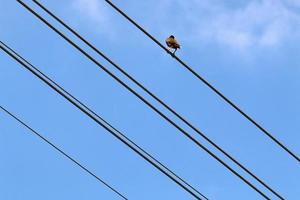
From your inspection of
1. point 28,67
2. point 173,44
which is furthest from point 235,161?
point 173,44

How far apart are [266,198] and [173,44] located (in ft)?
24.5

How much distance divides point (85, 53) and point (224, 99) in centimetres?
201

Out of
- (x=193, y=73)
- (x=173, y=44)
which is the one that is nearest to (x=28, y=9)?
(x=193, y=73)

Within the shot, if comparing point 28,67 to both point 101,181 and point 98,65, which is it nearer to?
point 98,65

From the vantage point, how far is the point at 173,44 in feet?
61.0

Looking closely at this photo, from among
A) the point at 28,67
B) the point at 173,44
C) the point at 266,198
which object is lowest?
the point at 28,67

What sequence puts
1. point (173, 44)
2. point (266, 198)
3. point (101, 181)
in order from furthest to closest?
point (173, 44) → point (101, 181) → point (266, 198)

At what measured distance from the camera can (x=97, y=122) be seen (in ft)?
36.1

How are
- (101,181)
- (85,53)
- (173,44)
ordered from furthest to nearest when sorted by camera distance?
1. (173,44)
2. (101,181)
3. (85,53)

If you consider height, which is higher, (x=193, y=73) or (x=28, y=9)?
(x=193, y=73)

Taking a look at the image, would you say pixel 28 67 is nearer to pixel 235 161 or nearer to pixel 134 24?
pixel 134 24

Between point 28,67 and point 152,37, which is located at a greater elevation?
point 152,37

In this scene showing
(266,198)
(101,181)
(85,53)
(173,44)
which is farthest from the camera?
(173,44)

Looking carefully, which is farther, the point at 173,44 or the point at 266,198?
the point at 173,44
